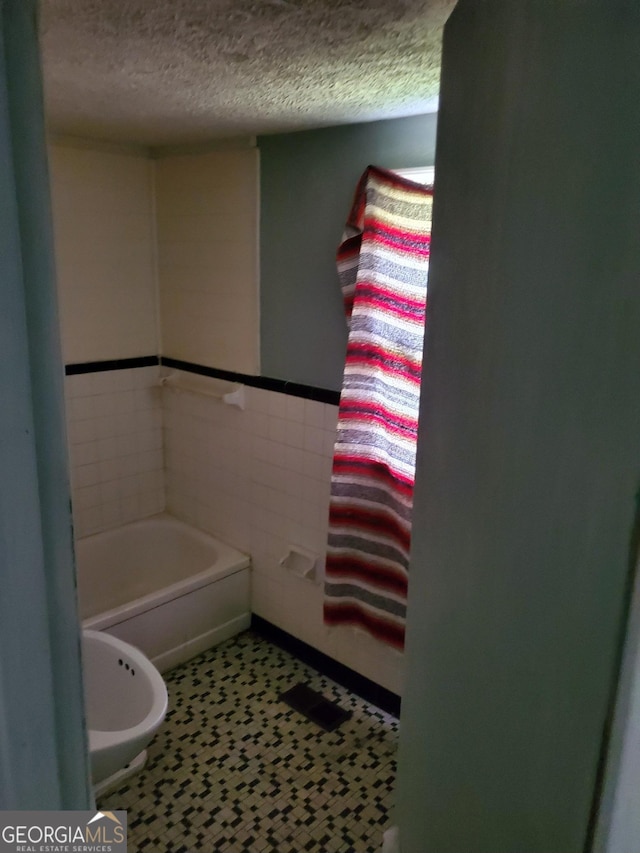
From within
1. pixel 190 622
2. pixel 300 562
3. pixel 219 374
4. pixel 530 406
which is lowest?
pixel 190 622

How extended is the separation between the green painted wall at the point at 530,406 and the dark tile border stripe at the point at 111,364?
94.7 inches

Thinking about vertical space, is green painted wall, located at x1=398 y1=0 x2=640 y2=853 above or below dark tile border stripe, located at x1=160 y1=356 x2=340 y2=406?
above

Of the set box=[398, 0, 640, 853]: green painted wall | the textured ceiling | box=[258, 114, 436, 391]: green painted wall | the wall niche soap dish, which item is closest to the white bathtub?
the wall niche soap dish

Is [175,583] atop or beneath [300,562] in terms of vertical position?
beneath

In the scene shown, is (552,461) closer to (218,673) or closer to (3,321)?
(3,321)

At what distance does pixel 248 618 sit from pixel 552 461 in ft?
8.61

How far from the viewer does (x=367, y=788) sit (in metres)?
2.10

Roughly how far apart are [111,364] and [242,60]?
186cm

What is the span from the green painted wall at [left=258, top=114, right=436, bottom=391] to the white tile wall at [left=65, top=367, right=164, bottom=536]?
2.73 ft

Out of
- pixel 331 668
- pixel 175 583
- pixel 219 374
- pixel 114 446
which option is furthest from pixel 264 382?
pixel 331 668

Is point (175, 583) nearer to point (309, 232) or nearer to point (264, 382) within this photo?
point (264, 382)

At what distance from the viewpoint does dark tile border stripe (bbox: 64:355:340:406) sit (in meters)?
2.42

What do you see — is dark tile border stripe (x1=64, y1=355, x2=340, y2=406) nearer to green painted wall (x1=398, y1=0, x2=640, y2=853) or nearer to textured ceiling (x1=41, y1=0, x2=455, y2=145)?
textured ceiling (x1=41, y1=0, x2=455, y2=145)

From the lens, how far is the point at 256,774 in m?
2.14
